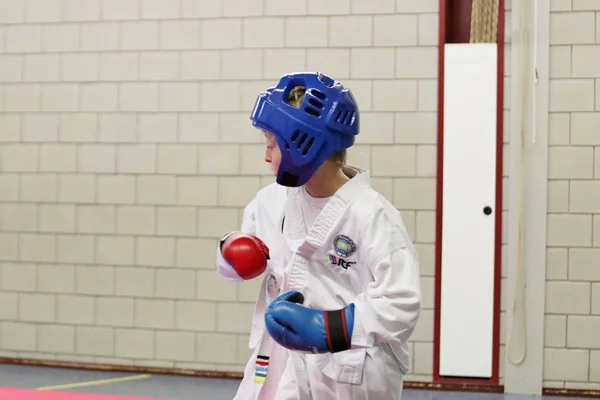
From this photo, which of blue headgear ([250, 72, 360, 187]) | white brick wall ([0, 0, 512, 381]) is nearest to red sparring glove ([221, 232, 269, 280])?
blue headgear ([250, 72, 360, 187])

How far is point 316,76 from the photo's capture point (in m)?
2.40

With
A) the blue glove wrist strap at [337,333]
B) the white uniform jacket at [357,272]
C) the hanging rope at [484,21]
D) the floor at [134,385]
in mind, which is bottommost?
the floor at [134,385]

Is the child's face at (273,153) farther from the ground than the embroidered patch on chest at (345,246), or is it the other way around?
the child's face at (273,153)

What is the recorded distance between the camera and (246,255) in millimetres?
2525

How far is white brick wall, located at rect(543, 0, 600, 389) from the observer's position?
5.14 m

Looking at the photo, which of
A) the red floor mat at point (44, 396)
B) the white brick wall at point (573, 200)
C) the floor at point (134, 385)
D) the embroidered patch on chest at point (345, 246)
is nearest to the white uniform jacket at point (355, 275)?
the embroidered patch on chest at point (345, 246)

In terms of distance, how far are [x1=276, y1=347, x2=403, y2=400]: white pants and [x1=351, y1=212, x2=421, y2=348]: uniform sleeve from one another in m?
0.08

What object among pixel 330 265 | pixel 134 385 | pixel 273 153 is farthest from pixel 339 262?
pixel 134 385

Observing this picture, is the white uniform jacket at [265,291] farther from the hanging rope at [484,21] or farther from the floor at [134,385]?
the hanging rope at [484,21]

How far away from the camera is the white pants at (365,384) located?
7.37 feet

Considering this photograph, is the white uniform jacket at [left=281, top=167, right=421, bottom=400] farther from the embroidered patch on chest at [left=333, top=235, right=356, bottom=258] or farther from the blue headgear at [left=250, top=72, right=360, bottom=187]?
the blue headgear at [left=250, top=72, right=360, bottom=187]

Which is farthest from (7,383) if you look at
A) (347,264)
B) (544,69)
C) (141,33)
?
(544,69)

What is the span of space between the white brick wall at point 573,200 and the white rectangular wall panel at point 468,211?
379 mm

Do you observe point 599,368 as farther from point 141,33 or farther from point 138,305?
point 141,33
